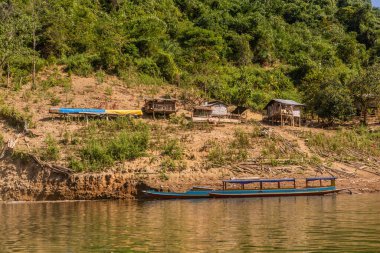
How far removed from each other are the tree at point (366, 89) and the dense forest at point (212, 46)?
0.34ft

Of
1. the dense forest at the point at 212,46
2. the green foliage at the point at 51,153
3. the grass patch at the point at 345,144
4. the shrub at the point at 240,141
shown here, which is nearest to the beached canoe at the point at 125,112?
the green foliage at the point at 51,153

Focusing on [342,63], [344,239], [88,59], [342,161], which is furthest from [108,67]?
[344,239]

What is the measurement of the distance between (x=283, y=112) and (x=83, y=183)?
2315cm

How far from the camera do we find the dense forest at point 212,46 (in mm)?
53312

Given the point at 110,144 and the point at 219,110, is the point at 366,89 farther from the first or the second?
the point at 110,144

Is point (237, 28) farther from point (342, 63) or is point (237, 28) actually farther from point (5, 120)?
point (5, 120)

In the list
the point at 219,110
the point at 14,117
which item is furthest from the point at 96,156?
the point at 219,110

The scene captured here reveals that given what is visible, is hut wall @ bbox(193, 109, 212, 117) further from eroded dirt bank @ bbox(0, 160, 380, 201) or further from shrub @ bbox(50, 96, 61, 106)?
shrub @ bbox(50, 96, 61, 106)

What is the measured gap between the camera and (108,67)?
5612cm

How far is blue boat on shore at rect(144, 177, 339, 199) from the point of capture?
3616 cm

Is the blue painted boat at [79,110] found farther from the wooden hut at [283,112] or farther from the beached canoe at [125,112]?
the wooden hut at [283,112]

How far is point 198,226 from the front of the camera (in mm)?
22094

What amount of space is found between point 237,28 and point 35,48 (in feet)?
102

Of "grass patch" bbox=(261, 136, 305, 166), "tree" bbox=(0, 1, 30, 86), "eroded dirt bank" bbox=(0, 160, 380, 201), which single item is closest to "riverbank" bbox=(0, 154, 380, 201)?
"eroded dirt bank" bbox=(0, 160, 380, 201)
